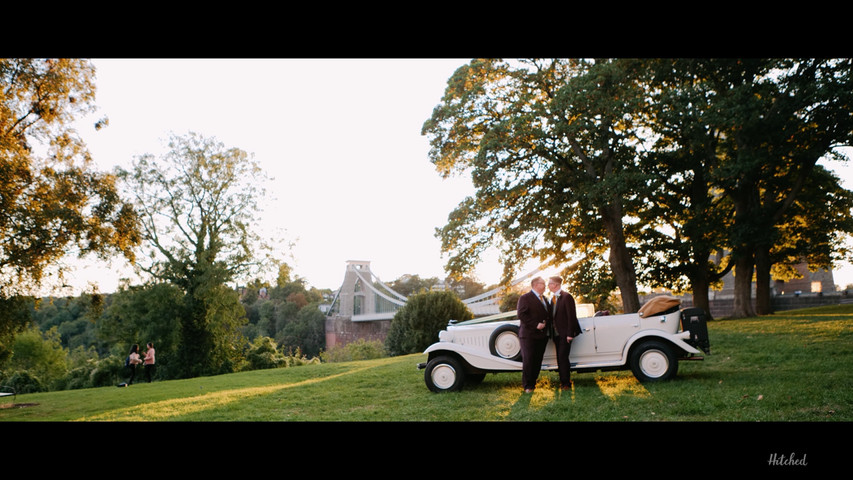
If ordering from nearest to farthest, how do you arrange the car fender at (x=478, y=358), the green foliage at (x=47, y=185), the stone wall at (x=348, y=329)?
the car fender at (x=478, y=358) < the green foliage at (x=47, y=185) < the stone wall at (x=348, y=329)

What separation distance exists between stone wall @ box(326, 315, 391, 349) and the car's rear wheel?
3249cm

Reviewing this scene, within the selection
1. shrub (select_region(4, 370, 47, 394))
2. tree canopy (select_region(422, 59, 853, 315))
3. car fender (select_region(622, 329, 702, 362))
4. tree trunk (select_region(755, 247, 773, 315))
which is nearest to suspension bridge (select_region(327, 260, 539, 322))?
shrub (select_region(4, 370, 47, 394))

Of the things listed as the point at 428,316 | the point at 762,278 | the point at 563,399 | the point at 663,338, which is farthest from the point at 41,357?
the point at 762,278

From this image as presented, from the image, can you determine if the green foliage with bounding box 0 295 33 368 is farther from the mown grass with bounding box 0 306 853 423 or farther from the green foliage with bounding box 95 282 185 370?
the green foliage with bounding box 95 282 185 370

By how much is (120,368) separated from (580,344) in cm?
2095

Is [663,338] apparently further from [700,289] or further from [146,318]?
[146,318]

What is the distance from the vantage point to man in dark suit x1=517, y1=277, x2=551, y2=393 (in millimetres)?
5863

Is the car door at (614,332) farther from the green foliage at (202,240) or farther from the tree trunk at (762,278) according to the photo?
the green foliage at (202,240)

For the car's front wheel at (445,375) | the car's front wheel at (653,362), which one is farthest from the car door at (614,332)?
the car's front wheel at (445,375)

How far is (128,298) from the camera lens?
21.1 metres

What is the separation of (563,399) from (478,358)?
3.96 feet

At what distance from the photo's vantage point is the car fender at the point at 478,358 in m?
6.23
